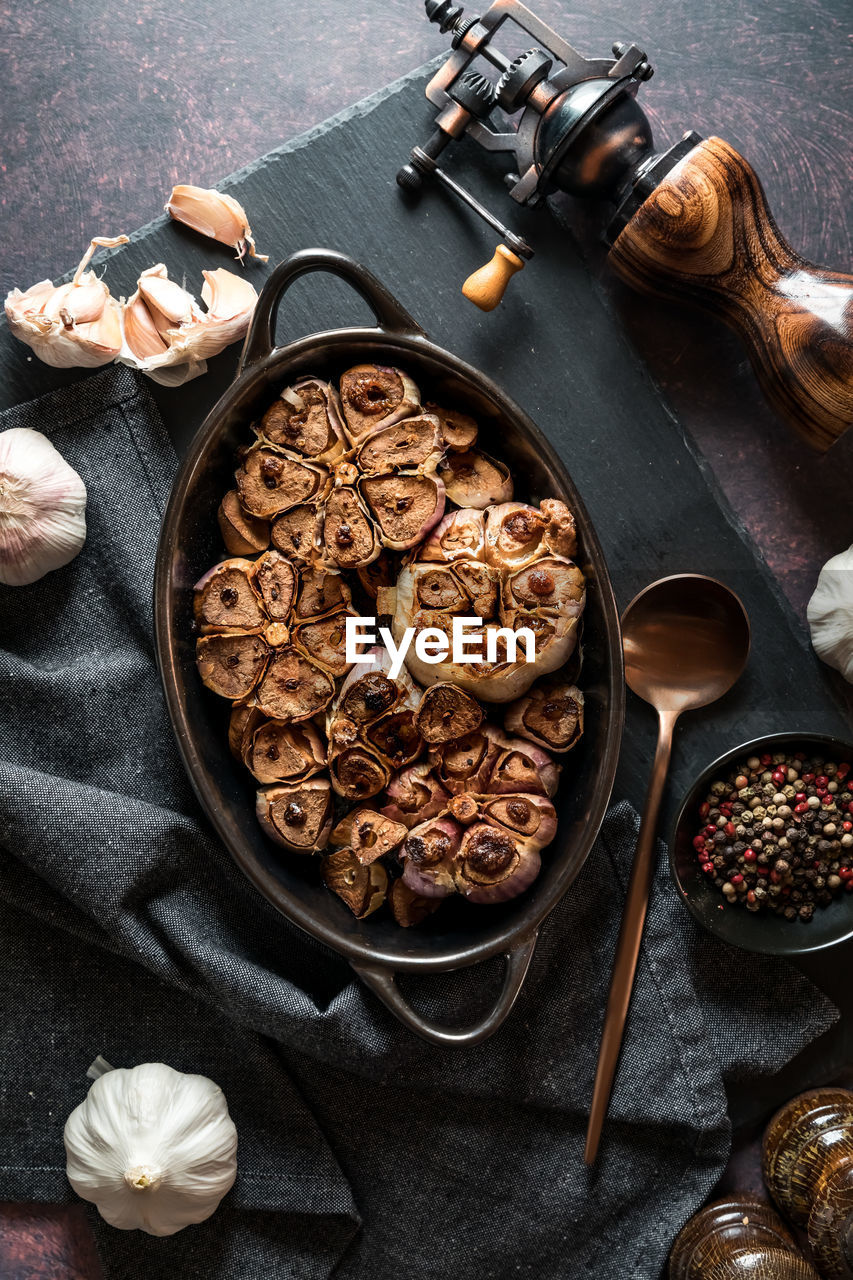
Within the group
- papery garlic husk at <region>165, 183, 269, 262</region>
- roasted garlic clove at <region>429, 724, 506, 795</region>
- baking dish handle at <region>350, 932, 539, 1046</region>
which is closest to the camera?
baking dish handle at <region>350, 932, 539, 1046</region>

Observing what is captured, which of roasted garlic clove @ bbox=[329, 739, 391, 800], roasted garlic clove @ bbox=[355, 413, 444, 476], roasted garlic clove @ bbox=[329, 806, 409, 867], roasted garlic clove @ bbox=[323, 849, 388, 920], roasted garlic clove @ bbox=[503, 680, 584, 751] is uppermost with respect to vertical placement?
roasted garlic clove @ bbox=[355, 413, 444, 476]

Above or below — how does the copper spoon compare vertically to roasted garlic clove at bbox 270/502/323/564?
above

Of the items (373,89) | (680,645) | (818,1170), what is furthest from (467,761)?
(373,89)

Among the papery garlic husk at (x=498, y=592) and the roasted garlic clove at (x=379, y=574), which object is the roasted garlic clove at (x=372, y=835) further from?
the roasted garlic clove at (x=379, y=574)

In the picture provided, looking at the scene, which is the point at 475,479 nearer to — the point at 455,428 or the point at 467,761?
the point at 455,428

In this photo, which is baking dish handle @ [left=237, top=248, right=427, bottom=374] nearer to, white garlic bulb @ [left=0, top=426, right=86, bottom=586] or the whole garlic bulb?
white garlic bulb @ [left=0, top=426, right=86, bottom=586]

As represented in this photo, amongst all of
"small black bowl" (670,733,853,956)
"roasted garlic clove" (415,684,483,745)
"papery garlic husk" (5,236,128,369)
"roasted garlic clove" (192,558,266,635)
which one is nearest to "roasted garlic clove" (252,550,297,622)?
"roasted garlic clove" (192,558,266,635)

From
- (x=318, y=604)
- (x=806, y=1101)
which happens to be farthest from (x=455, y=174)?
(x=806, y=1101)
